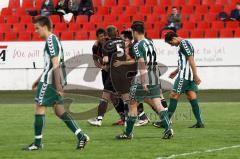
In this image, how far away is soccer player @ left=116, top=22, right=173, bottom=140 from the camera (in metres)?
13.2

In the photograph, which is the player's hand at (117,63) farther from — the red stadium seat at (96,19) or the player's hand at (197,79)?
the red stadium seat at (96,19)

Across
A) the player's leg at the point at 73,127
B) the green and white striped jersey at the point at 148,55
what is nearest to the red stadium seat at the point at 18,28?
the green and white striped jersey at the point at 148,55

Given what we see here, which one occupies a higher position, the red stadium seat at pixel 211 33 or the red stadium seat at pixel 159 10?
the red stadium seat at pixel 159 10

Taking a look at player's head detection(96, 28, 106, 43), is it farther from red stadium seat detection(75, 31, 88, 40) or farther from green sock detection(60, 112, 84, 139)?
red stadium seat detection(75, 31, 88, 40)

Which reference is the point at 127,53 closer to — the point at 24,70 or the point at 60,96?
the point at 60,96

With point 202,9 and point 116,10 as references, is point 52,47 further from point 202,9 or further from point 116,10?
point 116,10

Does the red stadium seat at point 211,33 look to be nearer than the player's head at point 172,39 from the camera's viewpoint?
No

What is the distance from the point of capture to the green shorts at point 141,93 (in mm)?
13305

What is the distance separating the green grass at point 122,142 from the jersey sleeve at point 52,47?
4.98ft

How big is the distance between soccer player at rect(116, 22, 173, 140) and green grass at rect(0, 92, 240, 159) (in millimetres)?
272

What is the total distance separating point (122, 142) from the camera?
12.9m

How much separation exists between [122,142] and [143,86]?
1060mm

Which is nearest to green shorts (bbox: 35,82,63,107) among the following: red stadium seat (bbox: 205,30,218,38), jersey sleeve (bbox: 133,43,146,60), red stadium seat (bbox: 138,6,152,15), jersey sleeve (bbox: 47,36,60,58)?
jersey sleeve (bbox: 47,36,60,58)

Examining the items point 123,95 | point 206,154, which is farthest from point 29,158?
point 123,95
